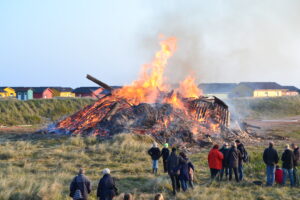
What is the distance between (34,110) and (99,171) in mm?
27852

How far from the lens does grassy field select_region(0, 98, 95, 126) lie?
33.3 meters

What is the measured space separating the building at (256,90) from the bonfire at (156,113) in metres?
49.0

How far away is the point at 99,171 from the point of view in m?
12.4

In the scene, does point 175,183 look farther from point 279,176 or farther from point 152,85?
point 152,85

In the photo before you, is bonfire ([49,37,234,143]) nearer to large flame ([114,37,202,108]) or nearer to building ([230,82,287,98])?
large flame ([114,37,202,108])

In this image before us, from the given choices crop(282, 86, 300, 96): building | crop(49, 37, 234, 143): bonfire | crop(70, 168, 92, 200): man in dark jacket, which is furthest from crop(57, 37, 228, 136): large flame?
crop(282, 86, 300, 96): building

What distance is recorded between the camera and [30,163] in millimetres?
13484

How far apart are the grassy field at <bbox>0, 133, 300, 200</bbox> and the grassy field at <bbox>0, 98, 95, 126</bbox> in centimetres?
1501

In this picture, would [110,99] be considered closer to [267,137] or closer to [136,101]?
[136,101]

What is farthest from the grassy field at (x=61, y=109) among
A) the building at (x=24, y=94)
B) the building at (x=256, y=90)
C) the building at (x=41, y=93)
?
the building at (x=41, y=93)

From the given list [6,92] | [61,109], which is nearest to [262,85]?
[61,109]

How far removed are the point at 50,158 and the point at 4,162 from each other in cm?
208

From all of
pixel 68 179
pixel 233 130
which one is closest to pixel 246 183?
pixel 68 179


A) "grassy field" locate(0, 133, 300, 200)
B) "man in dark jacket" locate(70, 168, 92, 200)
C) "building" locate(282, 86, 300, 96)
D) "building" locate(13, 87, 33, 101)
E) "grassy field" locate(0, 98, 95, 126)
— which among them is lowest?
"grassy field" locate(0, 133, 300, 200)
